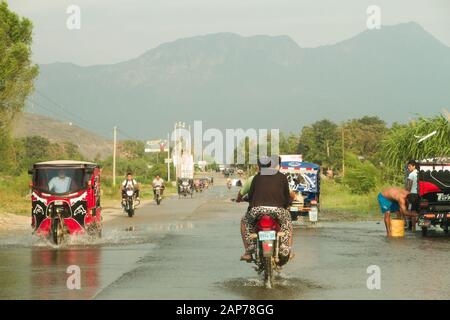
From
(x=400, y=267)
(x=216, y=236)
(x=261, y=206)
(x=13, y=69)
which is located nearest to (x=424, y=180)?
(x=216, y=236)

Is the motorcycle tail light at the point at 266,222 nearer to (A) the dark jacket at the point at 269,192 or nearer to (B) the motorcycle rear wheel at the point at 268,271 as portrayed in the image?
(A) the dark jacket at the point at 269,192

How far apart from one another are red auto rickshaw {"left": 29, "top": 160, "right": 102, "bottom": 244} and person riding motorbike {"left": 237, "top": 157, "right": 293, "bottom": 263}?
8161 millimetres

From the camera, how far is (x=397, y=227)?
2261 cm

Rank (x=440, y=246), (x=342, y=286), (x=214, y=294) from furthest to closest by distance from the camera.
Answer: (x=440, y=246) → (x=342, y=286) → (x=214, y=294)

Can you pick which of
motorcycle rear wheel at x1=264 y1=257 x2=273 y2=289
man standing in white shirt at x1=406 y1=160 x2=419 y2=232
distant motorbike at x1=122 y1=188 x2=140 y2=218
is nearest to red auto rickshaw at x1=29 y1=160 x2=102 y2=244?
man standing in white shirt at x1=406 y1=160 x2=419 y2=232

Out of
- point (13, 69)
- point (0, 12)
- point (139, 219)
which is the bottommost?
point (139, 219)

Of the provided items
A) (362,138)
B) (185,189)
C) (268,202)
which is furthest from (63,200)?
(362,138)

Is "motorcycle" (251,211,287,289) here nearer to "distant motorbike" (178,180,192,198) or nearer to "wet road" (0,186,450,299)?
"wet road" (0,186,450,299)

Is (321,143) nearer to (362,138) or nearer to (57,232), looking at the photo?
(362,138)

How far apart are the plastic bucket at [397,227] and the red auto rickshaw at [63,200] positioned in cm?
748

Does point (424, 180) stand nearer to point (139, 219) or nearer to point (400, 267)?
point (400, 267)

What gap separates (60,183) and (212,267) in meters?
7.62
